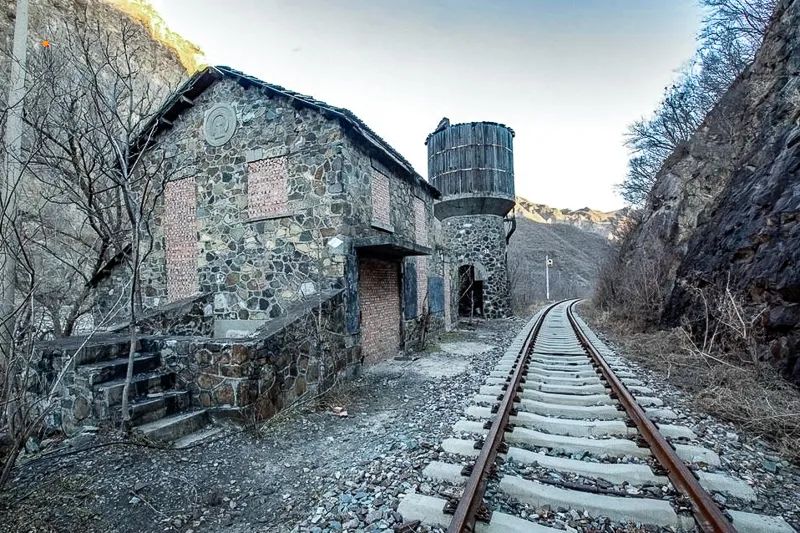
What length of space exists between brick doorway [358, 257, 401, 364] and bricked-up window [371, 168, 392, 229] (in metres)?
0.94

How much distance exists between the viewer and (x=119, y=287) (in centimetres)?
997

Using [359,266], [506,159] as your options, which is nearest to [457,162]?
[506,159]

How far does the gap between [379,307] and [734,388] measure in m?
6.48

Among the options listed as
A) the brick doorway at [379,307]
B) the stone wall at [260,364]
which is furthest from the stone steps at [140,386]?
the brick doorway at [379,307]

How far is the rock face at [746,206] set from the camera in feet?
19.2

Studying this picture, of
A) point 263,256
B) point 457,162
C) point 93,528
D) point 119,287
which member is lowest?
point 93,528

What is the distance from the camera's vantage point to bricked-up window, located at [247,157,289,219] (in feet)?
26.3

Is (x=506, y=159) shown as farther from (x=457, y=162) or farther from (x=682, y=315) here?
(x=682, y=315)

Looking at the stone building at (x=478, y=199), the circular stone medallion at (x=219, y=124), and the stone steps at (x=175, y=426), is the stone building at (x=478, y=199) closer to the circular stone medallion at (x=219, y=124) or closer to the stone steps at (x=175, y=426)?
the circular stone medallion at (x=219, y=124)

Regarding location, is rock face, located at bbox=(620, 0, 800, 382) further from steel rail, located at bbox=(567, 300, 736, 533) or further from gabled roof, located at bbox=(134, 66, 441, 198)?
gabled roof, located at bbox=(134, 66, 441, 198)

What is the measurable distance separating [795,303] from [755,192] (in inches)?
125

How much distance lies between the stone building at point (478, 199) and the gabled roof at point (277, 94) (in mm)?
9315

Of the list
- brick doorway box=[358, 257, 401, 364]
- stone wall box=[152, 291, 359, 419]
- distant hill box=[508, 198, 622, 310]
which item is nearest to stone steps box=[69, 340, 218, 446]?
stone wall box=[152, 291, 359, 419]

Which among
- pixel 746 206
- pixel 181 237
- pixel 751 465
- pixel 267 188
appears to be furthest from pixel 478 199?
pixel 751 465
